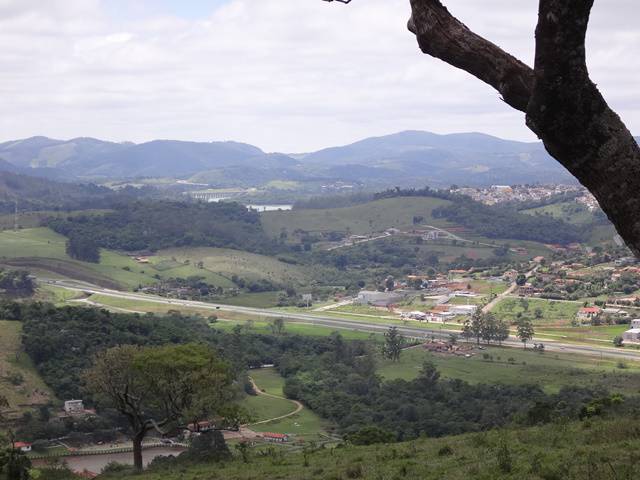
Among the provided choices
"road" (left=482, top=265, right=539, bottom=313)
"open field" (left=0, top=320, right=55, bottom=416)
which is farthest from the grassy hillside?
"open field" (left=0, top=320, right=55, bottom=416)

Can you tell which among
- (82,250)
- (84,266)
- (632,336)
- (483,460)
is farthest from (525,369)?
(82,250)

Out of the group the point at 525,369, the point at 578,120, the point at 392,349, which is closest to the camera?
the point at 578,120

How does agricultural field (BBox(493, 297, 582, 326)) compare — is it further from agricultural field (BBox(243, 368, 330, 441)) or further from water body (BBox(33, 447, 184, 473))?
water body (BBox(33, 447, 184, 473))

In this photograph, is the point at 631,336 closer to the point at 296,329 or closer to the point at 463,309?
the point at 463,309

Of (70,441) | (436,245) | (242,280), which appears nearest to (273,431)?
(70,441)

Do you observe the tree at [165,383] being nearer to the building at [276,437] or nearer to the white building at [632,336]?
the building at [276,437]

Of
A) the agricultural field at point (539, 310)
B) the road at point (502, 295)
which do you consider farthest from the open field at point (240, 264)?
the agricultural field at point (539, 310)
